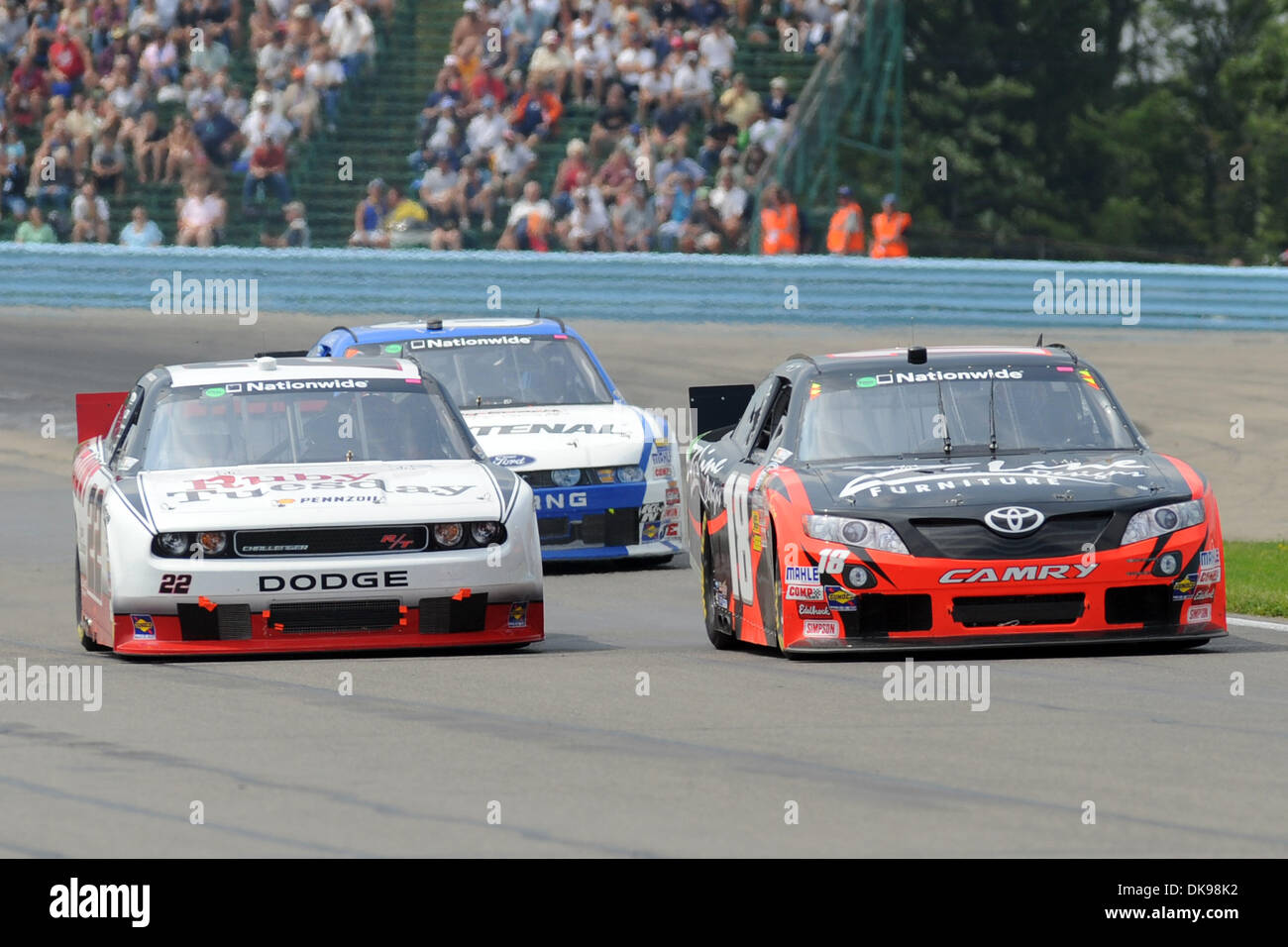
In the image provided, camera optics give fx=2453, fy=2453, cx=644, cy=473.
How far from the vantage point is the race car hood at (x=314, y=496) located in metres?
10.2

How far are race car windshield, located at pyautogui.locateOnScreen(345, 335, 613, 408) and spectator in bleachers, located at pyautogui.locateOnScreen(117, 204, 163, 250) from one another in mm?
14039

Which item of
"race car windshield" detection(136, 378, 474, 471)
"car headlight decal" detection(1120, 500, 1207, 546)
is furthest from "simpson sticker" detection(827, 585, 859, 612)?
"race car windshield" detection(136, 378, 474, 471)

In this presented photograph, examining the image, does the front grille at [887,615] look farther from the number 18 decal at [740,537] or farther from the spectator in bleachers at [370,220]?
the spectator in bleachers at [370,220]

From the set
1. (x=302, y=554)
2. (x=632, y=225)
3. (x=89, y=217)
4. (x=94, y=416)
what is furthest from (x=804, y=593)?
(x=89, y=217)

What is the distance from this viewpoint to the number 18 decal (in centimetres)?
1056

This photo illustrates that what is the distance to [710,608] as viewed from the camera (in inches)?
440

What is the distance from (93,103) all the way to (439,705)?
23.6 m

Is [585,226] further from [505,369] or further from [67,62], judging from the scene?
[505,369]

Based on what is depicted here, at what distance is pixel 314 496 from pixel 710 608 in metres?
1.95

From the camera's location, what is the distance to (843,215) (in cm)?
2894

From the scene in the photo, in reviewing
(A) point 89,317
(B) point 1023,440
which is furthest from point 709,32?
(B) point 1023,440

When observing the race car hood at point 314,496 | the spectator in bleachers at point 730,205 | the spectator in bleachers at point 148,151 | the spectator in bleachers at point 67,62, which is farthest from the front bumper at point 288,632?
the spectator in bleachers at point 67,62

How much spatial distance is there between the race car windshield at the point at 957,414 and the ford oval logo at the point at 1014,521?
2.80 ft

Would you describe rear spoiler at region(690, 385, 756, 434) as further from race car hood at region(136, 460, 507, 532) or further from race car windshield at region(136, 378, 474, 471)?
race car hood at region(136, 460, 507, 532)
